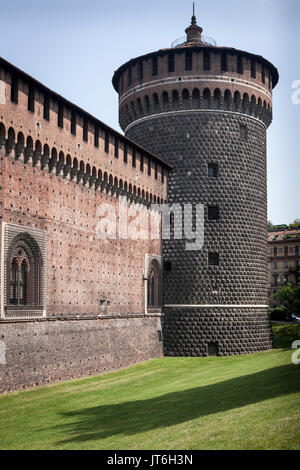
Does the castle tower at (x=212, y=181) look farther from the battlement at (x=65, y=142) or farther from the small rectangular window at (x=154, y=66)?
the battlement at (x=65, y=142)

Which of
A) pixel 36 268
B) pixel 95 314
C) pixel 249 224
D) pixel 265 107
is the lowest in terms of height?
pixel 95 314

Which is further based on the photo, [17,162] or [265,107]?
[265,107]

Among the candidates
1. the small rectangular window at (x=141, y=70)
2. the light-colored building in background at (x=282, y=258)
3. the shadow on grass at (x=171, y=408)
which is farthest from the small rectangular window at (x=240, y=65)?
the light-colored building in background at (x=282, y=258)

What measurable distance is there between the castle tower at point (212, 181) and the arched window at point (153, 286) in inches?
25.1

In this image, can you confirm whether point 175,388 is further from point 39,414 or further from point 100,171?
point 100,171

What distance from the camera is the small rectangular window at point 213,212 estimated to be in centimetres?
3538

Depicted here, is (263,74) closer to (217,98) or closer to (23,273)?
(217,98)

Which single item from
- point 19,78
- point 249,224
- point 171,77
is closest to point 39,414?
point 19,78

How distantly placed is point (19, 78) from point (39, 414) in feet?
41.1

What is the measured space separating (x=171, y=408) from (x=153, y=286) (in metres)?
16.0

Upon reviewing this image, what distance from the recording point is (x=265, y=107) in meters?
38.2

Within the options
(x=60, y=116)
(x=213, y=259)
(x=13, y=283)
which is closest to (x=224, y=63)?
(x=213, y=259)

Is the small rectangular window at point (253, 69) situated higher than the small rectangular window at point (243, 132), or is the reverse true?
the small rectangular window at point (253, 69)

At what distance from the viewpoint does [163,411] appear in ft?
60.7
